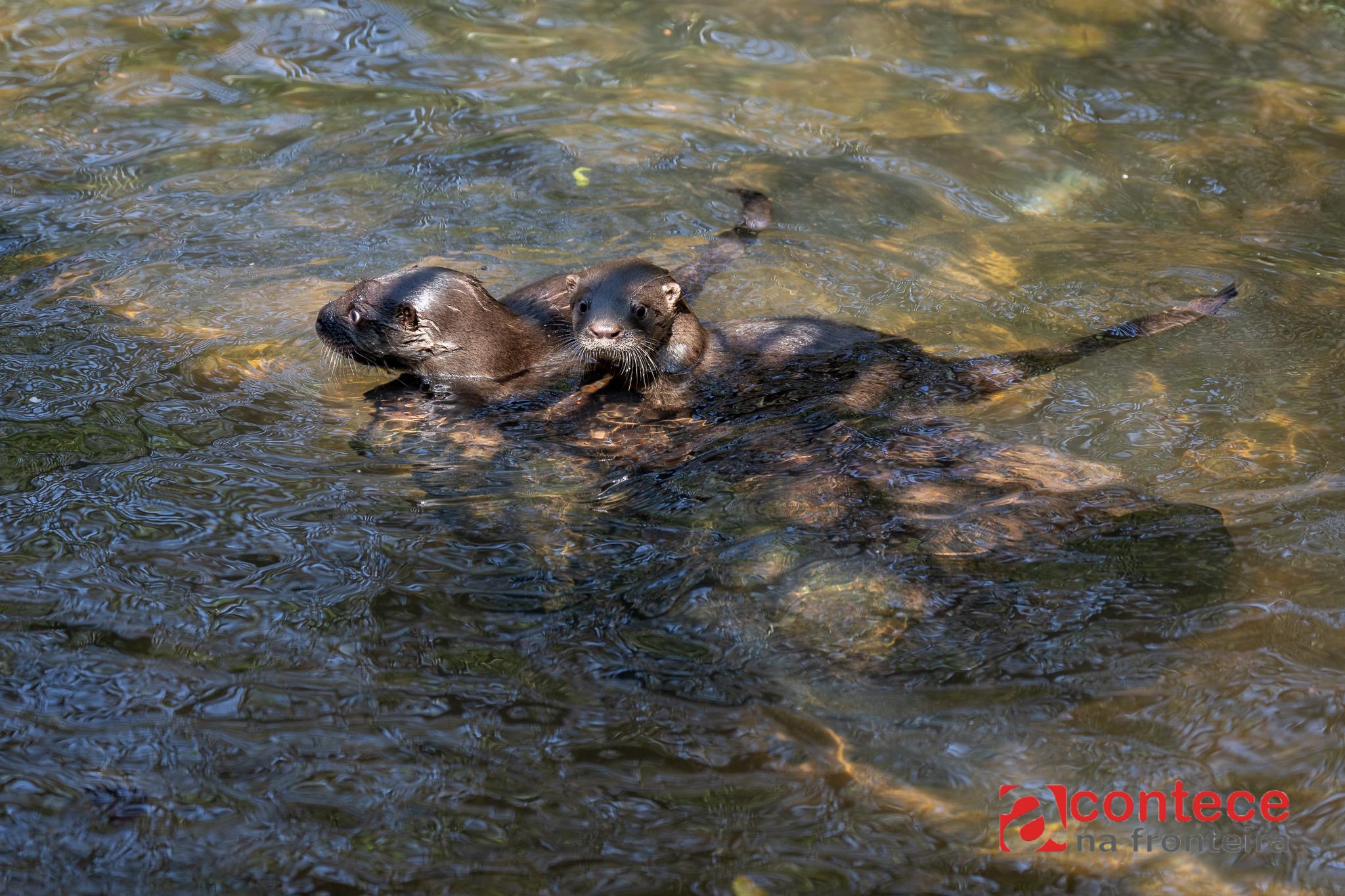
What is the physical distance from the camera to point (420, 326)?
13.7ft

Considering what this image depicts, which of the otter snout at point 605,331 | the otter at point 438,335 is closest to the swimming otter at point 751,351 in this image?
the otter snout at point 605,331

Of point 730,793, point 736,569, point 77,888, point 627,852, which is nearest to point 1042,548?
point 736,569

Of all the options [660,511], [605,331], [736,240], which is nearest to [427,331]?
[605,331]

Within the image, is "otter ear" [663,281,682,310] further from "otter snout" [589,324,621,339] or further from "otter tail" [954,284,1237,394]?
"otter tail" [954,284,1237,394]

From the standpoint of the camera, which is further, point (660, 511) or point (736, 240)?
point (736, 240)

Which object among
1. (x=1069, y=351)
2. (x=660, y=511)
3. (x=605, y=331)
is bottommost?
Answer: (x=660, y=511)

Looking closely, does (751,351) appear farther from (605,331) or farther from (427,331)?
(427,331)

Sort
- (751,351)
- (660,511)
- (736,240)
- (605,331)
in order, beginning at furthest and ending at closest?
(736,240)
(751,351)
(605,331)
(660,511)

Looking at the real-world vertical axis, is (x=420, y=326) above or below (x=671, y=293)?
below

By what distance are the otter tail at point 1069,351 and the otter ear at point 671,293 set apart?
110 centimetres

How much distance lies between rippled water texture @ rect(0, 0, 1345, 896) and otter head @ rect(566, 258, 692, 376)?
1.01 feet

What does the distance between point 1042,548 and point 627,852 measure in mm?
1506

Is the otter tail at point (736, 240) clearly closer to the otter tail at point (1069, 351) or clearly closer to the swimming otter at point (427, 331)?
the swimming otter at point (427, 331)

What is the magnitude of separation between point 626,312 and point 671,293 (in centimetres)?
26
